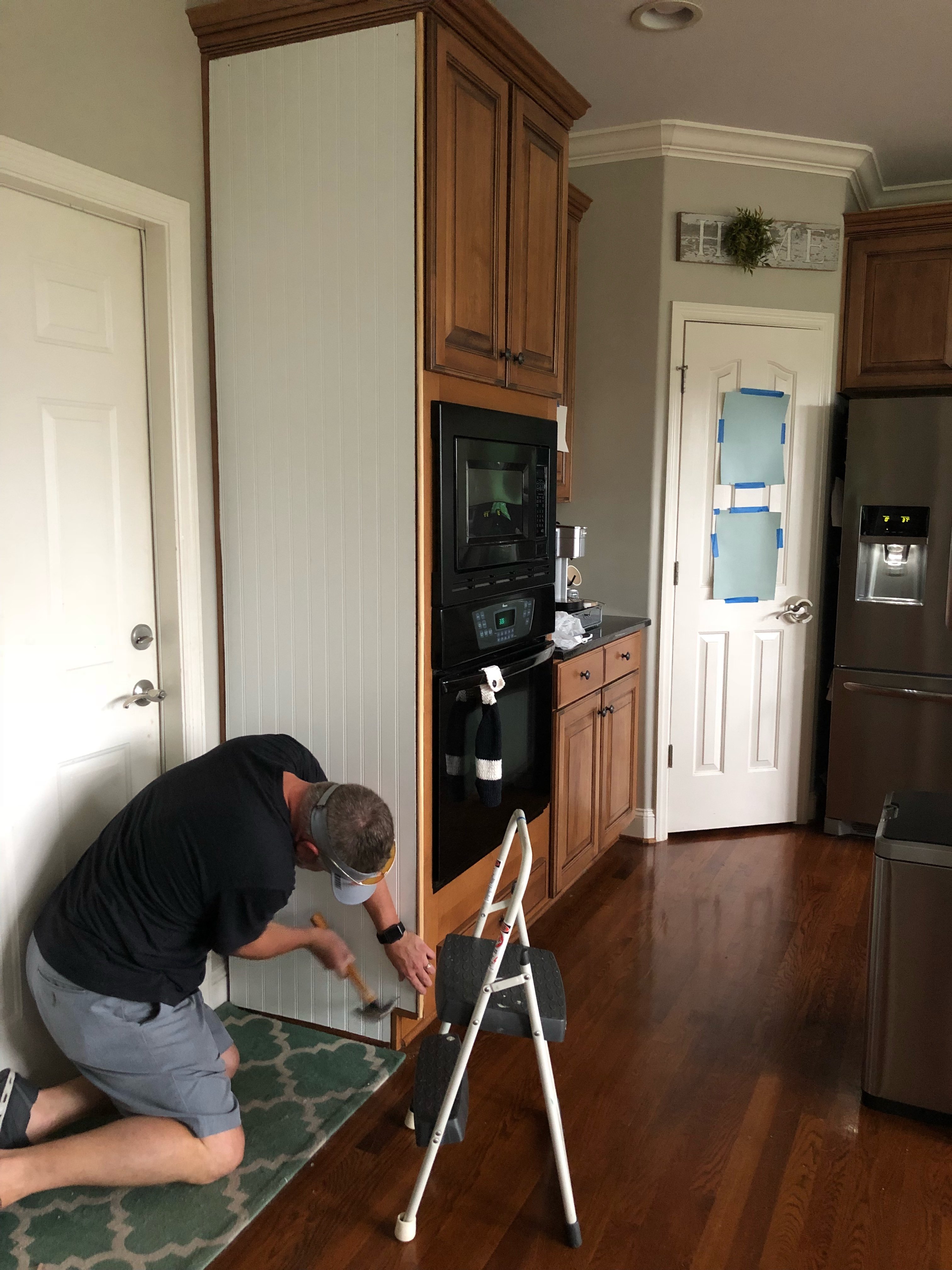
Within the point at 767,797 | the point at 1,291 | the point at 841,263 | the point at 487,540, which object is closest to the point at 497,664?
the point at 487,540

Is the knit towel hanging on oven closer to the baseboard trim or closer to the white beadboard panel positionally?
the white beadboard panel

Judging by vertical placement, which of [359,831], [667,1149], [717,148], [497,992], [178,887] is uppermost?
[717,148]

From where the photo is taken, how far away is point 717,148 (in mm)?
3715

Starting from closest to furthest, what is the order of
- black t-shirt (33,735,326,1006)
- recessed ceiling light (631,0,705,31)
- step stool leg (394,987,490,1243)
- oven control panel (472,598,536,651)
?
step stool leg (394,987,490,1243) → black t-shirt (33,735,326,1006) → oven control panel (472,598,536,651) → recessed ceiling light (631,0,705,31)

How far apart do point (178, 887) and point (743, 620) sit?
8.98 ft

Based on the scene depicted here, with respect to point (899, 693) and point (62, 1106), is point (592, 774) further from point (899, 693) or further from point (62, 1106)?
point (62, 1106)

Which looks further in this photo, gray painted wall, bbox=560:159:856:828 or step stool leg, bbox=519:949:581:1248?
gray painted wall, bbox=560:159:856:828

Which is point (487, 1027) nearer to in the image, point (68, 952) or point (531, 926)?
point (68, 952)

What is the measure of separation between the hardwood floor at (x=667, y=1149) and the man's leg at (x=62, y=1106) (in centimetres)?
51

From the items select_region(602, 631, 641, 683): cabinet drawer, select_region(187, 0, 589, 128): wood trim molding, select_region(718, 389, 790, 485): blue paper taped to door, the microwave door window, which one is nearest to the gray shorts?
the microwave door window

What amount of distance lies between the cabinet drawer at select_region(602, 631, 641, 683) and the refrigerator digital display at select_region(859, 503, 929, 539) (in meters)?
1.02

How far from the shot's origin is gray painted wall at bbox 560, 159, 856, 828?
377cm

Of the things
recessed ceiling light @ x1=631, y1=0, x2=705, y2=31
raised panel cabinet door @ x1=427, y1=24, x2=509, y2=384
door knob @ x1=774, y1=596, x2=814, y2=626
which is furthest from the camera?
door knob @ x1=774, y1=596, x2=814, y2=626

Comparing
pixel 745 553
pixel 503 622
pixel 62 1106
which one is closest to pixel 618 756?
pixel 745 553
